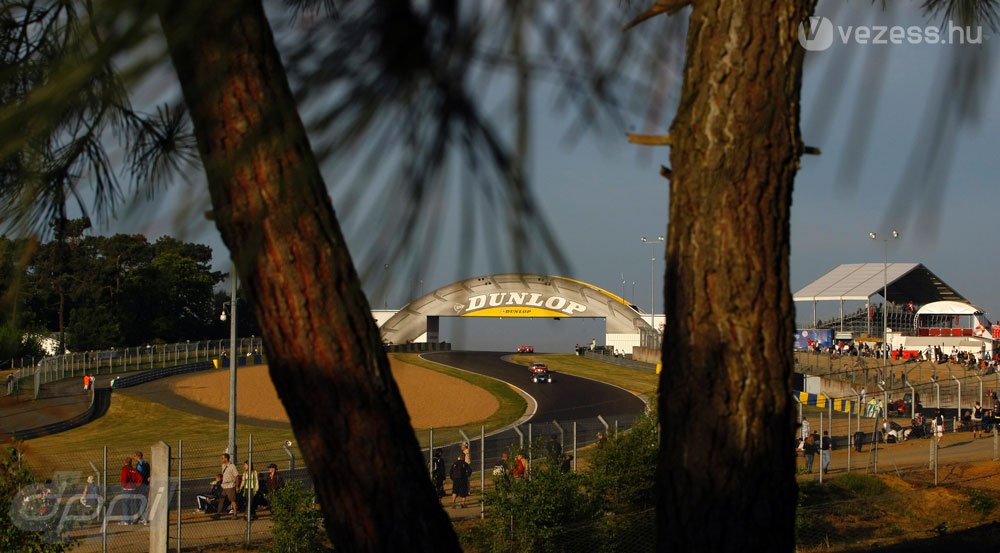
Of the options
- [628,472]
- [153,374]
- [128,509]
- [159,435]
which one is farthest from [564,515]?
[153,374]

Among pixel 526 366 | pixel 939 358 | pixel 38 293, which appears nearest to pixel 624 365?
pixel 526 366

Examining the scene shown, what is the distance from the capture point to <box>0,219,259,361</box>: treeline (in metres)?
1.44

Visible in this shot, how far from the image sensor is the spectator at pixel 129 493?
13.7 metres

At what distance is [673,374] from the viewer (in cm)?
151

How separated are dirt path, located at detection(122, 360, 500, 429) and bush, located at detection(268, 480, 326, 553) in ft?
62.8

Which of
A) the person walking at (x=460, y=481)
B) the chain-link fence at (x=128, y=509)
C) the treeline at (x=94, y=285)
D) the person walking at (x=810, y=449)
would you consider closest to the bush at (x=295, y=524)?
the chain-link fence at (x=128, y=509)

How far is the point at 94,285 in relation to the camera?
192 centimetres

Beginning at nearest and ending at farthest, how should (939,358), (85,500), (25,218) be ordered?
(25,218)
(85,500)
(939,358)

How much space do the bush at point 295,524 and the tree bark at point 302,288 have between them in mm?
10233

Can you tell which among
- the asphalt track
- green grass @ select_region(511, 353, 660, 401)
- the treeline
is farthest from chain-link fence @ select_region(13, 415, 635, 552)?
green grass @ select_region(511, 353, 660, 401)

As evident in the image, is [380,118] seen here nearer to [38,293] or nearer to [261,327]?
[261,327]

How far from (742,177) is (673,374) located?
1.08ft

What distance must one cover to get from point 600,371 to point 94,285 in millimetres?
46104

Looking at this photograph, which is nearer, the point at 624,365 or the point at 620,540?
the point at 620,540
